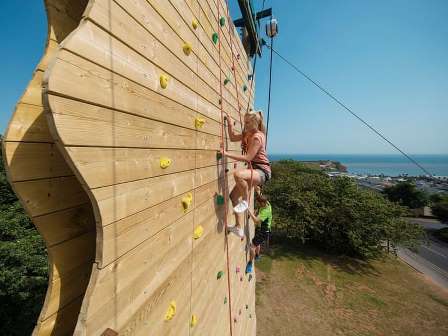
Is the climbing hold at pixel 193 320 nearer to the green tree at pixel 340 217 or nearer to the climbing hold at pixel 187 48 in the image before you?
the climbing hold at pixel 187 48

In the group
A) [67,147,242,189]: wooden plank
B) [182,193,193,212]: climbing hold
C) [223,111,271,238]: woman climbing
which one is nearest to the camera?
[67,147,242,189]: wooden plank

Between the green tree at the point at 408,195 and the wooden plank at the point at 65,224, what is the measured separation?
37149mm

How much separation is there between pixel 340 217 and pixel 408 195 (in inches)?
941

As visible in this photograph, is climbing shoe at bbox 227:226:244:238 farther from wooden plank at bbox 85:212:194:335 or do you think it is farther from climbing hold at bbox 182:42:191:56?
climbing hold at bbox 182:42:191:56

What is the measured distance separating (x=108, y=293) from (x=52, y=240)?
1.18 feet

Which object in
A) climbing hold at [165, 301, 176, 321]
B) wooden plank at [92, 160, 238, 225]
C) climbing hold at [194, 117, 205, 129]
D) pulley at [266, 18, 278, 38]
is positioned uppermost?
pulley at [266, 18, 278, 38]

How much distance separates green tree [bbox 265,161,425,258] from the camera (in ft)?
45.4

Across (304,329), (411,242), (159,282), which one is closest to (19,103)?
(159,282)

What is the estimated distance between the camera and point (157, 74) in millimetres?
1489

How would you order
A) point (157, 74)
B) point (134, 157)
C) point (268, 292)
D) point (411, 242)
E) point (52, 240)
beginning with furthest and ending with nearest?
point (411, 242), point (268, 292), point (157, 74), point (134, 157), point (52, 240)

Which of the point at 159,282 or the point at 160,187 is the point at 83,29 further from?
the point at 159,282

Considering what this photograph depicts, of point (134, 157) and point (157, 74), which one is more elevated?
point (157, 74)

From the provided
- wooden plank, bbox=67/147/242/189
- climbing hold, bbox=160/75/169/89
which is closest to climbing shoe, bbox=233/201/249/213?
wooden plank, bbox=67/147/242/189

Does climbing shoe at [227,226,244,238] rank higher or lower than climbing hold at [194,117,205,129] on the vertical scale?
lower
